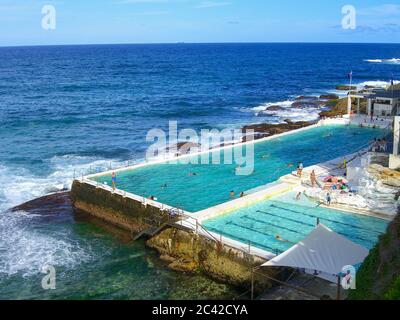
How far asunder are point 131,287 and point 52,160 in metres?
23.7

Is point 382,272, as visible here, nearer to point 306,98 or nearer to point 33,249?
point 33,249

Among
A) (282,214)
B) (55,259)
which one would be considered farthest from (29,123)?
(282,214)

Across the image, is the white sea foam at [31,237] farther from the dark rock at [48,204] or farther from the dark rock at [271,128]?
the dark rock at [271,128]

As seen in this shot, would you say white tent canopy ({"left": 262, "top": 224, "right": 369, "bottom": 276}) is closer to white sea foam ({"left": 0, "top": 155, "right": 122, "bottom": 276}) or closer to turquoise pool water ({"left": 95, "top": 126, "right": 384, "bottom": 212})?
turquoise pool water ({"left": 95, "top": 126, "right": 384, "bottom": 212})

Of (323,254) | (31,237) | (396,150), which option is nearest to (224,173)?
Answer: (396,150)

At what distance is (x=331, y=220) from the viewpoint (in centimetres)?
2177

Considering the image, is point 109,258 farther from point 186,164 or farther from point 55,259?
point 186,164

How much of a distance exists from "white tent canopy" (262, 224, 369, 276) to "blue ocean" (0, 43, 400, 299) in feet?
11.8

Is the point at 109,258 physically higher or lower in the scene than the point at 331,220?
lower

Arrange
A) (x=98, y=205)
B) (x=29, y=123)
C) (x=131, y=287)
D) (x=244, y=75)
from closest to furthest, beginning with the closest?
(x=131, y=287), (x=98, y=205), (x=29, y=123), (x=244, y=75)

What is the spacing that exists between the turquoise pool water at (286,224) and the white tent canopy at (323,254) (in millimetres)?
2825

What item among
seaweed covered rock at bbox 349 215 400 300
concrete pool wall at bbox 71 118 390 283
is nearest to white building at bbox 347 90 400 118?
concrete pool wall at bbox 71 118 390 283

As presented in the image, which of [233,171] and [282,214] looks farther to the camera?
[233,171]

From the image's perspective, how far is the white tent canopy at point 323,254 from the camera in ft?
49.2
